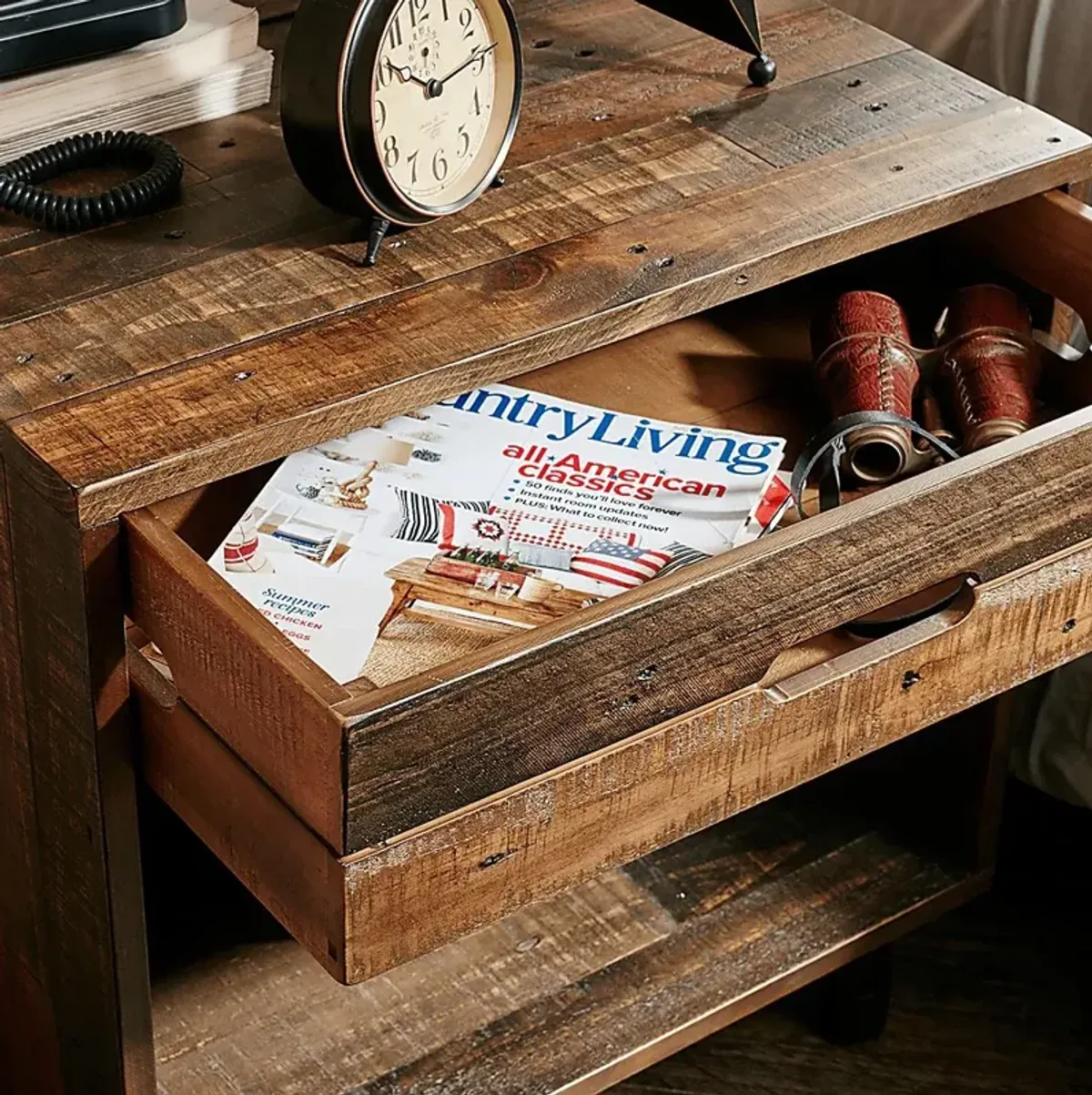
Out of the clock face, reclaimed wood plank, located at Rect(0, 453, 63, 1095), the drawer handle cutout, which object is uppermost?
the clock face

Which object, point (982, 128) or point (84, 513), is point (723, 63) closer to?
point (982, 128)

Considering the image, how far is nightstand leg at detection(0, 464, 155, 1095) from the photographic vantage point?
97cm

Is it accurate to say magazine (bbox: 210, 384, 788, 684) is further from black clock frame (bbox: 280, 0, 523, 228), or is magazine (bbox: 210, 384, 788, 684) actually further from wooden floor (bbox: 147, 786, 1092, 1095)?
wooden floor (bbox: 147, 786, 1092, 1095)

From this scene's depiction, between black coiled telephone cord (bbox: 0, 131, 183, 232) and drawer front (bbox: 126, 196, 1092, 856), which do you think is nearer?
drawer front (bbox: 126, 196, 1092, 856)

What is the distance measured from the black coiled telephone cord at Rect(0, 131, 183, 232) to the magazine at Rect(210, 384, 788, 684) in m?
0.17

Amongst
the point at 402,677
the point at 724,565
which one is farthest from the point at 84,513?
the point at 724,565

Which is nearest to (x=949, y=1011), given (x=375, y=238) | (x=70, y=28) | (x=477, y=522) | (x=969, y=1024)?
(x=969, y=1024)

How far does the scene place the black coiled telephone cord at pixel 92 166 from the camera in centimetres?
111

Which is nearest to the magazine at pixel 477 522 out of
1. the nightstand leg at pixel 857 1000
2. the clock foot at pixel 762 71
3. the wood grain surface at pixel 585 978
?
the clock foot at pixel 762 71

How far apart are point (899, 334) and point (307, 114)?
388mm

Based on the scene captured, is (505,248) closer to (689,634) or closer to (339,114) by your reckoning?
(339,114)

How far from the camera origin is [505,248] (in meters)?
1.10

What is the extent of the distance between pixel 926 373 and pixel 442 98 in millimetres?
347

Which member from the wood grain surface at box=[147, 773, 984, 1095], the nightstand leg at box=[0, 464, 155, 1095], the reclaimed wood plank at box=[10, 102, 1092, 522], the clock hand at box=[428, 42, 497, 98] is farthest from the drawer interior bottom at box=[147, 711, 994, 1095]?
the clock hand at box=[428, 42, 497, 98]
